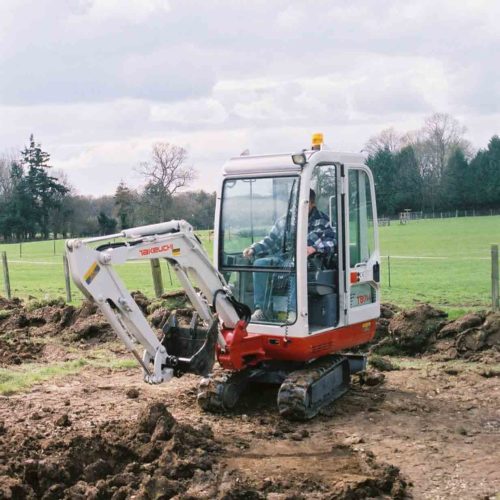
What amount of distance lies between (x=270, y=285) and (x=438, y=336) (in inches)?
157

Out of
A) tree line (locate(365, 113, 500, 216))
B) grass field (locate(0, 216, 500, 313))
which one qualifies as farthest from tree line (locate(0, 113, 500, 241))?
grass field (locate(0, 216, 500, 313))

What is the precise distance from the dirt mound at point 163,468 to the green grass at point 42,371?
2.69 metres

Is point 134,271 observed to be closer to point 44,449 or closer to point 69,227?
point 44,449

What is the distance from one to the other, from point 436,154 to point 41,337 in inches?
3212

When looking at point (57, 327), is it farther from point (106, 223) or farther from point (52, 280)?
point (106, 223)

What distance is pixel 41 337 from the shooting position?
13367mm

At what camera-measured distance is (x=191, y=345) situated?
25.4 feet

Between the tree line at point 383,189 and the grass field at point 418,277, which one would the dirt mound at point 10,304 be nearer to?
the grass field at point 418,277

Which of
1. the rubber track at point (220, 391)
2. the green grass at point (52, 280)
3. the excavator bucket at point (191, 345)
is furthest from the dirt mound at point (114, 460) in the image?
the green grass at point (52, 280)

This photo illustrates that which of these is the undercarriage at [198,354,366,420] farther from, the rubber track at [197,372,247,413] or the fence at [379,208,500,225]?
the fence at [379,208,500,225]

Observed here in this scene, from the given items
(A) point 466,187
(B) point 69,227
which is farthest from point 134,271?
(A) point 466,187

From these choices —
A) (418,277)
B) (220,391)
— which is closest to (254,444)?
(220,391)

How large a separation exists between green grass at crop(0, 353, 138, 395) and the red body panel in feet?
10.4

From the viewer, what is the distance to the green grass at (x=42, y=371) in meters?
9.66
